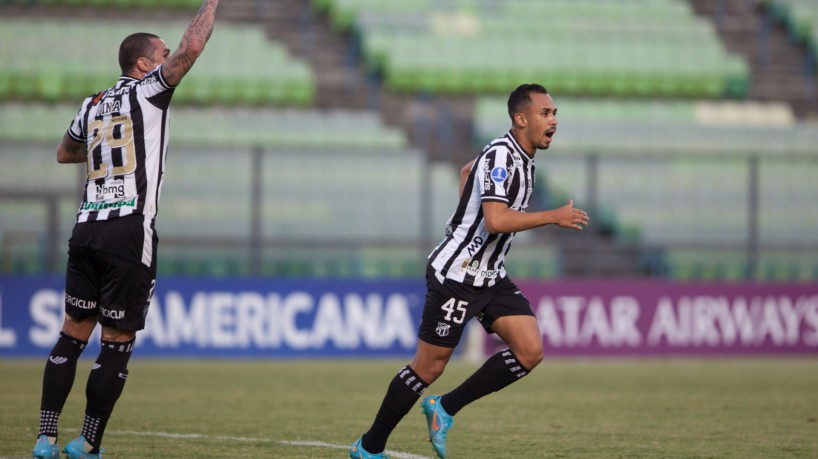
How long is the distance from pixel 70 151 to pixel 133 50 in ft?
2.34

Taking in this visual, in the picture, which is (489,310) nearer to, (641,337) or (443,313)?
(443,313)

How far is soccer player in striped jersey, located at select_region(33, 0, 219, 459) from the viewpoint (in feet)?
20.4

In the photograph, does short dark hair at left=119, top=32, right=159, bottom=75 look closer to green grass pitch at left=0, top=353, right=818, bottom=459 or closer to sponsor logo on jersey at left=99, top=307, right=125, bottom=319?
sponsor logo on jersey at left=99, top=307, right=125, bottom=319

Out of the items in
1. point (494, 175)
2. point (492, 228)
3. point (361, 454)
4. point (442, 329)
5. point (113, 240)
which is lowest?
point (361, 454)

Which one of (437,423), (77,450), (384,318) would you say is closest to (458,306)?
(437,423)

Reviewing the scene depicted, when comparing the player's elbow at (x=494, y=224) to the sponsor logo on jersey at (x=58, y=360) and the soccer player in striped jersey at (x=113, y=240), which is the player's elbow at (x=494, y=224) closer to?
the soccer player in striped jersey at (x=113, y=240)

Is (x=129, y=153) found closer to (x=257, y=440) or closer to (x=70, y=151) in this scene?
(x=70, y=151)

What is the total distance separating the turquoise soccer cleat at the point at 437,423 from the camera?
6520 mm

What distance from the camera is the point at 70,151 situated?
6781 millimetres

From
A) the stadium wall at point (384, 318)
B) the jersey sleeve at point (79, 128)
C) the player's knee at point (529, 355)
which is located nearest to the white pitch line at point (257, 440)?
the player's knee at point (529, 355)

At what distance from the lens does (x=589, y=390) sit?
1164 centimetres

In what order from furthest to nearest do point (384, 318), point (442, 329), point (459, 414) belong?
point (384, 318) < point (459, 414) < point (442, 329)

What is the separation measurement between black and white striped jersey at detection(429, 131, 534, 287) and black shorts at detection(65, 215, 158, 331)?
1.54 metres

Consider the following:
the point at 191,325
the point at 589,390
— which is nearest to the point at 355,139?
the point at 191,325
